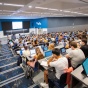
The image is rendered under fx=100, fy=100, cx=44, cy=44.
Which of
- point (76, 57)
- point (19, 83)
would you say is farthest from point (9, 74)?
point (76, 57)

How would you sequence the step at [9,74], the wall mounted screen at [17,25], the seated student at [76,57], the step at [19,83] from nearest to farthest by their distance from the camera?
the seated student at [76,57] → the step at [19,83] → the step at [9,74] → the wall mounted screen at [17,25]

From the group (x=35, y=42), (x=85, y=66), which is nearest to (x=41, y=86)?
(x=85, y=66)

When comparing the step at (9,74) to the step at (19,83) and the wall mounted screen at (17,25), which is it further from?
the wall mounted screen at (17,25)

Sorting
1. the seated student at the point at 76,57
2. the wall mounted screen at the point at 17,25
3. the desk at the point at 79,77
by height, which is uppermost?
the wall mounted screen at the point at 17,25

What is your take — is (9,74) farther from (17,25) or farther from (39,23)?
(17,25)

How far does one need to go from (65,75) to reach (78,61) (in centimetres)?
69

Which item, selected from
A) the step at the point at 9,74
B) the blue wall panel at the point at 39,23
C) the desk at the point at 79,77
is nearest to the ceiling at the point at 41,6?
the step at the point at 9,74

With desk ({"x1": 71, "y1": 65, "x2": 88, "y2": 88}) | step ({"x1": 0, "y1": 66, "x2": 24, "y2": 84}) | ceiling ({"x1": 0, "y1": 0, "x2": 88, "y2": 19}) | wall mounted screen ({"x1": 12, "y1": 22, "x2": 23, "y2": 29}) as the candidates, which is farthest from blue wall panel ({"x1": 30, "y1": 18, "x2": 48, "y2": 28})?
desk ({"x1": 71, "y1": 65, "x2": 88, "y2": 88})

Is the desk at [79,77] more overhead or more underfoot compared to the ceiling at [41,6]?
more underfoot

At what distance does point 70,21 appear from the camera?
17.8 metres

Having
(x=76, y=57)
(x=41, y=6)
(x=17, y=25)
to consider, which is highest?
(x=41, y=6)

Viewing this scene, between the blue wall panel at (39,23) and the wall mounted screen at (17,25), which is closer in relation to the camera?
the blue wall panel at (39,23)

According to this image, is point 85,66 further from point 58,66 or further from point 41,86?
point 41,86

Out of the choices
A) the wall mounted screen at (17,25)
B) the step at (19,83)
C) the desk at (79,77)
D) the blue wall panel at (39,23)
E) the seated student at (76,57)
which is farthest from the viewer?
the wall mounted screen at (17,25)
